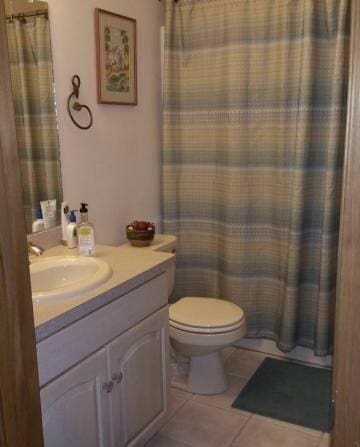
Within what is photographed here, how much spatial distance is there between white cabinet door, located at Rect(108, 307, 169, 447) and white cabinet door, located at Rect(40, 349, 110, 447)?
0.19 feet

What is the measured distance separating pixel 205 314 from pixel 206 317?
36mm

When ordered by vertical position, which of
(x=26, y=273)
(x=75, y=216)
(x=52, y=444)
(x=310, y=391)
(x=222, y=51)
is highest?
(x=222, y=51)

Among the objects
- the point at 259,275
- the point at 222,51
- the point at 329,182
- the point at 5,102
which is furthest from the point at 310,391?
the point at 5,102

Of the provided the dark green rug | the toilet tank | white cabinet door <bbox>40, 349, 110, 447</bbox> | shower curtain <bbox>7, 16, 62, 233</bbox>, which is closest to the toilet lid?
the toilet tank

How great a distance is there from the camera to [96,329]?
4.99 feet

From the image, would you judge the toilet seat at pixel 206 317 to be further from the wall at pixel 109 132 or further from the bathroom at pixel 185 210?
the wall at pixel 109 132

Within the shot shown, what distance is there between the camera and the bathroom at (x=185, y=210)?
5.48 feet

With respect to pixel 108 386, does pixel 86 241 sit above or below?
above

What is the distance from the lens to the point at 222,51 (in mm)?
2557

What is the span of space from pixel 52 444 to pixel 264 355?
1668 mm

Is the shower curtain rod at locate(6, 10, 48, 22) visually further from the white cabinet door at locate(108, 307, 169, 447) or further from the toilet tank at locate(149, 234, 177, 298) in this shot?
the white cabinet door at locate(108, 307, 169, 447)

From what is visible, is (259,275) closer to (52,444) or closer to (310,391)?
(310,391)

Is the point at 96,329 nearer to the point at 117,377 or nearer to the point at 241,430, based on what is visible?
the point at 117,377

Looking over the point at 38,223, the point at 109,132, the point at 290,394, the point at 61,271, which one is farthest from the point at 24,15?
the point at 290,394
